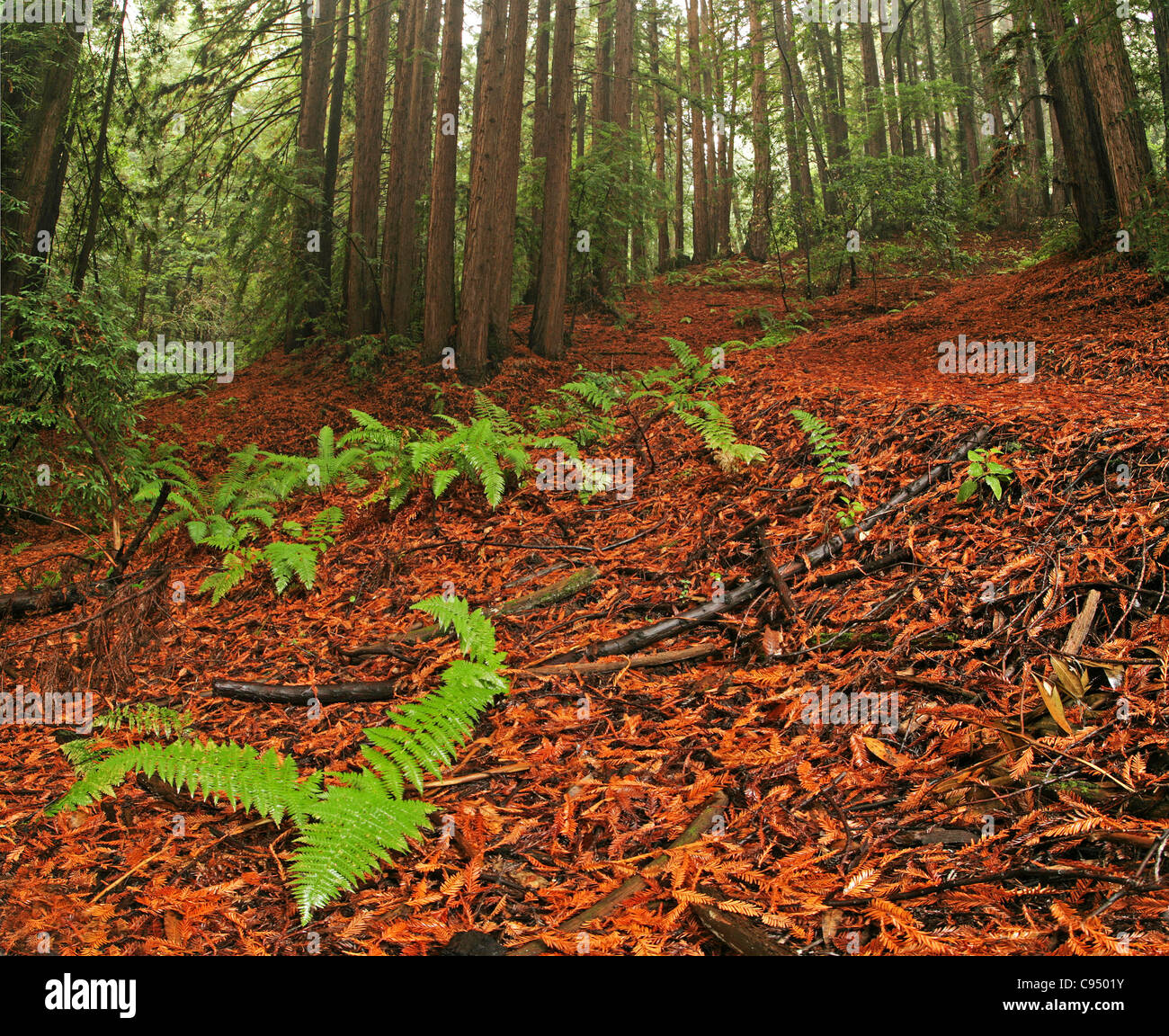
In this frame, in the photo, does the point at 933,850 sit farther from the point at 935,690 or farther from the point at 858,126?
the point at 858,126

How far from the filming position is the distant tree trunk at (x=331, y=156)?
11.7 meters

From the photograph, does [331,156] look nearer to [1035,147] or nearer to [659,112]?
[659,112]

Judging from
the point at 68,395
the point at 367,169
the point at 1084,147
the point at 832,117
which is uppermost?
the point at 832,117

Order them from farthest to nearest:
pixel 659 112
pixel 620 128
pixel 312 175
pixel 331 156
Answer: pixel 659 112 < pixel 620 128 < pixel 331 156 < pixel 312 175

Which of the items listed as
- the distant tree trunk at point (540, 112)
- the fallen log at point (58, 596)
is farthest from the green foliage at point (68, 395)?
the distant tree trunk at point (540, 112)

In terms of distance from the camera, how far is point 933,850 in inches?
81.5

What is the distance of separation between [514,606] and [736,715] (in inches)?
64.1

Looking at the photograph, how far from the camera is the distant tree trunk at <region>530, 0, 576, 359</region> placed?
10.2 metres

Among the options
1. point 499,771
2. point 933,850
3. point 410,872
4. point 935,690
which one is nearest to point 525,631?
point 499,771

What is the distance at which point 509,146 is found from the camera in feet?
30.7

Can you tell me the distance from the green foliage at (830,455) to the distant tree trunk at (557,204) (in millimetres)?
6204

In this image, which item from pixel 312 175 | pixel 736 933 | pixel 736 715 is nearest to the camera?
pixel 736 933

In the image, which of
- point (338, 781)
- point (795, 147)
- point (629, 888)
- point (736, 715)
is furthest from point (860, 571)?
point (795, 147)

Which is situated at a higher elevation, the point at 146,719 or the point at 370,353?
the point at 370,353
